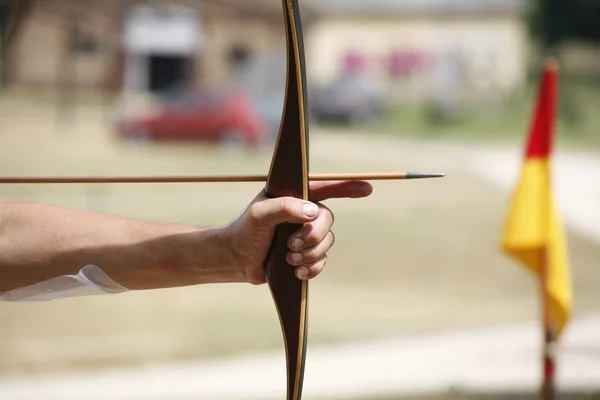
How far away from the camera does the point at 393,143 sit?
674 inches

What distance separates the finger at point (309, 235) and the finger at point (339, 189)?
0.36 feet

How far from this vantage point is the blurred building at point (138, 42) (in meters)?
23.4

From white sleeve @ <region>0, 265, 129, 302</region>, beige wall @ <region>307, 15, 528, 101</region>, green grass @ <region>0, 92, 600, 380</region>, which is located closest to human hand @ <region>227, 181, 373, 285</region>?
white sleeve @ <region>0, 265, 129, 302</region>

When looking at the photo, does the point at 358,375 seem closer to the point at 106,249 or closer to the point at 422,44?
the point at 106,249

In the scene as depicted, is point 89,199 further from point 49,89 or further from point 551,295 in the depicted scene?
point 49,89

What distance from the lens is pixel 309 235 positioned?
56.2 inches

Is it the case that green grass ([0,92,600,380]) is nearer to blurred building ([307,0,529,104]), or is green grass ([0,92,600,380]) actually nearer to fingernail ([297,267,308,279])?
fingernail ([297,267,308,279])

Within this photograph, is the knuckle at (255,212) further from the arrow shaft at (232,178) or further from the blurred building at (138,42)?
the blurred building at (138,42)

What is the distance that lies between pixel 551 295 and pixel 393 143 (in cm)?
1418

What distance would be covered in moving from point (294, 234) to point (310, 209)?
51mm

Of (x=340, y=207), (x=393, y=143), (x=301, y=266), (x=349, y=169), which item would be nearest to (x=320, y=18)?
(x=393, y=143)

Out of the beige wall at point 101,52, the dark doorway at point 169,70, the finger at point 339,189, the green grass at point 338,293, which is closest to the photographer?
the finger at point 339,189

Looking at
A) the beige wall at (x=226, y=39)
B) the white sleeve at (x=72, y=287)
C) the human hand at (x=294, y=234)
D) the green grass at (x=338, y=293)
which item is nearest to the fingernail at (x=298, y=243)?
the human hand at (x=294, y=234)

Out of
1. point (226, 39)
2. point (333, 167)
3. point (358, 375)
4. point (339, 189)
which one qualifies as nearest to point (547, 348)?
point (358, 375)
